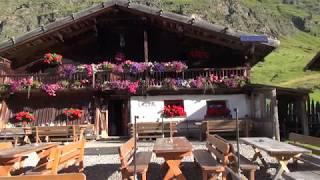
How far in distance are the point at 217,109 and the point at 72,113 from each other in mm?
6234

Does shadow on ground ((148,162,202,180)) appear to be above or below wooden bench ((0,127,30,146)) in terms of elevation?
below

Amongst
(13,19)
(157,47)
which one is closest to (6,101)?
(157,47)

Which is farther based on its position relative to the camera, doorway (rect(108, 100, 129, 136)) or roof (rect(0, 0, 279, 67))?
doorway (rect(108, 100, 129, 136))

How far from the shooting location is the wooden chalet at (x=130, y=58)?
66.5 ft

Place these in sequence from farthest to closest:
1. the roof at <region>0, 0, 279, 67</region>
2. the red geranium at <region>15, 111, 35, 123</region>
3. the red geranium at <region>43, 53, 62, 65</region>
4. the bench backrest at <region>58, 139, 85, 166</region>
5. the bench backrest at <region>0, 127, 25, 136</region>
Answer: the red geranium at <region>43, 53, 62, 65</region>, the red geranium at <region>15, 111, 35, 123</region>, the roof at <region>0, 0, 279, 67</region>, the bench backrest at <region>0, 127, 25, 136</region>, the bench backrest at <region>58, 139, 85, 166</region>

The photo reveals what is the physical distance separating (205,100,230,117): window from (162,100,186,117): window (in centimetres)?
111

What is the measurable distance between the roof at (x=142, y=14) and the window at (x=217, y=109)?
2.49 meters

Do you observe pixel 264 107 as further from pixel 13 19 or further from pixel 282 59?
pixel 13 19

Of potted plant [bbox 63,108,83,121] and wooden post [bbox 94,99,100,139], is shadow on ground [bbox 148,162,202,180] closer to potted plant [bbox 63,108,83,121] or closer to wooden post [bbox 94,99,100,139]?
wooden post [bbox 94,99,100,139]

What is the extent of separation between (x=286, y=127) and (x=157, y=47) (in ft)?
22.3

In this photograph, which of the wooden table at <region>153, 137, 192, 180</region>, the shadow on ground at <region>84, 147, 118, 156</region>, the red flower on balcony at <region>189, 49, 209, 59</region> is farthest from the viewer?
the red flower on balcony at <region>189, 49, 209, 59</region>

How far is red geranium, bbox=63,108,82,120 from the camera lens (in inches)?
817

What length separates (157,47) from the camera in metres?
22.2

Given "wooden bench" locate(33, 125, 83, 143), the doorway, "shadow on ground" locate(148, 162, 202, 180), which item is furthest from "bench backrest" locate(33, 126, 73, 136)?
"shadow on ground" locate(148, 162, 202, 180)
